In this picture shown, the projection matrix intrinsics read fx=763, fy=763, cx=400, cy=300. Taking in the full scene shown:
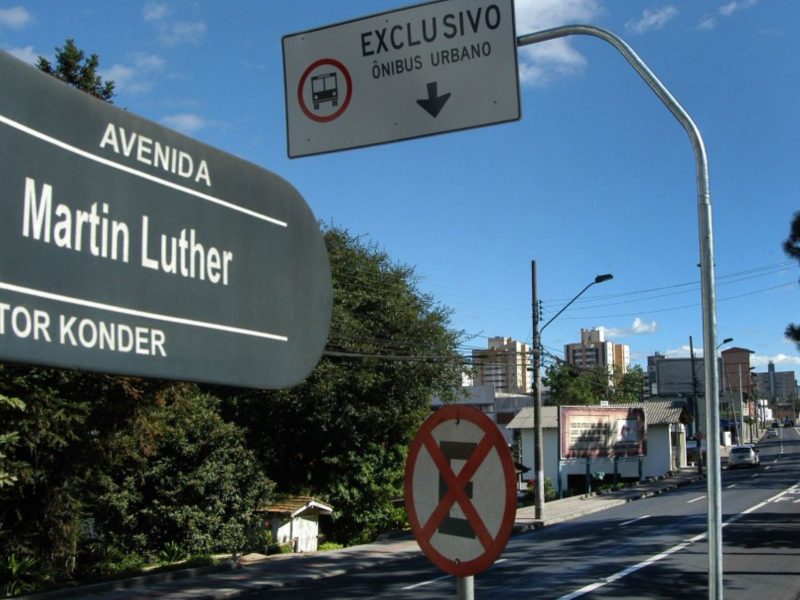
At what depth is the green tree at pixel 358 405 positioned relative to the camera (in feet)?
89.1

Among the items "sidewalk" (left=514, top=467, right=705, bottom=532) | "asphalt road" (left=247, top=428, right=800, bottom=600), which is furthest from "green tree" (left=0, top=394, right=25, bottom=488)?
"sidewalk" (left=514, top=467, right=705, bottom=532)

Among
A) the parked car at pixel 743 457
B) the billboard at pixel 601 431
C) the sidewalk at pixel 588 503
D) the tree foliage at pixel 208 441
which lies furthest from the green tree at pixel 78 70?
the parked car at pixel 743 457

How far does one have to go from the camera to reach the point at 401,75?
3021mm

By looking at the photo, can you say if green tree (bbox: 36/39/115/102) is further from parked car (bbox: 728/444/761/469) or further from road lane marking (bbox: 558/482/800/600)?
parked car (bbox: 728/444/761/469)

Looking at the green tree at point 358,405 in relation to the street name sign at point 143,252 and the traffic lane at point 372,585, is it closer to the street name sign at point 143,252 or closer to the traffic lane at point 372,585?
the traffic lane at point 372,585

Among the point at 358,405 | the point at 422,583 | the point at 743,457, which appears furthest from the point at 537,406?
the point at 743,457

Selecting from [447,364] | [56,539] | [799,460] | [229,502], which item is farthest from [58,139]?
[799,460]

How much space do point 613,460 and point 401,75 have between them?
47381 mm

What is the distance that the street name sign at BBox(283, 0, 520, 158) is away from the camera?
2.97 metres

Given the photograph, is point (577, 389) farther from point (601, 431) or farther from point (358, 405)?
point (358, 405)

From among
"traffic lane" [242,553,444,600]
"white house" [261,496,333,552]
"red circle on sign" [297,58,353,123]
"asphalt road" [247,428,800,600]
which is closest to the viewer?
"red circle on sign" [297,58,353,123]

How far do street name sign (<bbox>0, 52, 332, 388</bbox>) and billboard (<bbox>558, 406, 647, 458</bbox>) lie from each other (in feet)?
144

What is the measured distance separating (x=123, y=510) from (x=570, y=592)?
12830mm

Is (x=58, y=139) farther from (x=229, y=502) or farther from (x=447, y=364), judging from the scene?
(x=447, y=364)
